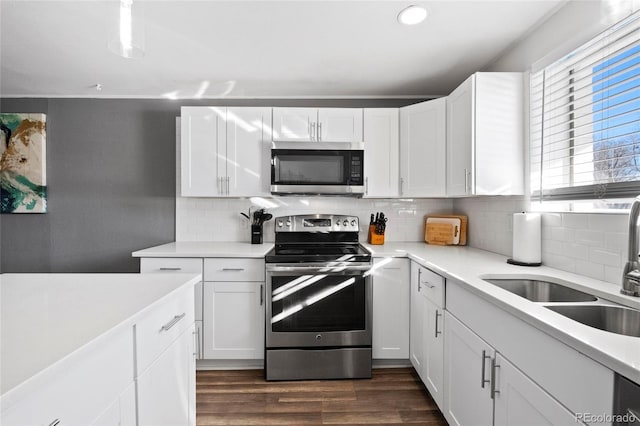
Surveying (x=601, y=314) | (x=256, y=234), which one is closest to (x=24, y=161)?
(x=256, y=234)

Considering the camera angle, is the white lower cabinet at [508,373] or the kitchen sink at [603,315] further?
the kitchen sink at [603,315]

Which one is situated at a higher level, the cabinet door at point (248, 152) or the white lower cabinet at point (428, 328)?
the cabinet door at point (248, 152)

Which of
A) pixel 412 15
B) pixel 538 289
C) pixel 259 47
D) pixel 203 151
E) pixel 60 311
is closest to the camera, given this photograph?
pixel 60 311

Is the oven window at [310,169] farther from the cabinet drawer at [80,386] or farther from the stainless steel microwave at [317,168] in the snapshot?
the cabinet drawer at [80,386]

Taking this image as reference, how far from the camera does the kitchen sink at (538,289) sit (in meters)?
1.47

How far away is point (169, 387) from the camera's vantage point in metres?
1.21

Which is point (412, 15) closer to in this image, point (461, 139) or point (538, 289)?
point (461, 139)

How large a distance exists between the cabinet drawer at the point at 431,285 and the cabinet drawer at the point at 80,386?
1524mm

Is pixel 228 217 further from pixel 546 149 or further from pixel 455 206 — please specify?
pixel 546 149

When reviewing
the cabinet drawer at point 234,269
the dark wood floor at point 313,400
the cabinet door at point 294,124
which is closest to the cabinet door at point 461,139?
the cabinet door at point 294,124

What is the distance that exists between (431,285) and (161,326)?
1.50 m

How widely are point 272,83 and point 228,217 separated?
1.30 metres

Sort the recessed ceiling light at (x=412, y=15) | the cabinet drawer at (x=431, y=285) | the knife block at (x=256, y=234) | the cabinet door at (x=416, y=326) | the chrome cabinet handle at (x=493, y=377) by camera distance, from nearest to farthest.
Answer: the chrome cabinet handle at (x=493, y=377), the recessed ceiling light at (x=412, y=15), the cabinet drawer at (x=431, y=285), the cabinet door at (x=416, y=326), the knife block at (x=256, y=234)

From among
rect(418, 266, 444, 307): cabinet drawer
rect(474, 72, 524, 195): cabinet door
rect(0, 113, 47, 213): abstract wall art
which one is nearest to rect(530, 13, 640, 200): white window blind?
rect(474, 72, 524, 195): cabinet door
